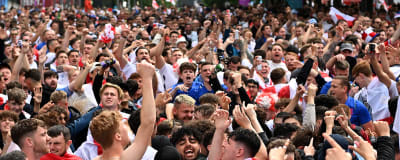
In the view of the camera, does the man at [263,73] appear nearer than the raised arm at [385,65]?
No

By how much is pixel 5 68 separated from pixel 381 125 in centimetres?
701

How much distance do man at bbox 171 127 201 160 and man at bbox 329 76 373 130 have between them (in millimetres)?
2730

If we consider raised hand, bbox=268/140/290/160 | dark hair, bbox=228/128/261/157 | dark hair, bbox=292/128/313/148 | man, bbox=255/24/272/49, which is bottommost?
man, bbox=255/24/272/49

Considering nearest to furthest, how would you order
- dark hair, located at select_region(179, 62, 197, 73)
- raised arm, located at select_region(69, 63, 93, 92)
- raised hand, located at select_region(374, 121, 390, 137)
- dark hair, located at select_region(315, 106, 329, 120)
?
raised hand, located at select_region(374, 121, 390, 137) → dark hair, located at select_region(315, 106, 329, 120) → raised arm, located at select_region(69, 63, 93, 92) → dark hair, located at select_region(179, 62, 197, 73)

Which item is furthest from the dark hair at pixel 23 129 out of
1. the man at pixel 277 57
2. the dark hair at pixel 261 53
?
the dark hair at pixel 261 53

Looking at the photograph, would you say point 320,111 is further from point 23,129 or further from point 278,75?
point 23,129

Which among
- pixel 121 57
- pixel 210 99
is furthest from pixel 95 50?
pixel 210 99

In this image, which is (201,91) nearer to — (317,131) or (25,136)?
(317,131)

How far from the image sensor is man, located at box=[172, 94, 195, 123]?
26.7 feet

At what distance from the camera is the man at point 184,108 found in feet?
26.7

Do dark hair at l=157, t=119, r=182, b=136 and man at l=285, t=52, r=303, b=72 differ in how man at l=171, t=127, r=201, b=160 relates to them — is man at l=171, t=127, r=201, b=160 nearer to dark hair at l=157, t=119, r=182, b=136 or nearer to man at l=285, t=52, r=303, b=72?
dark hair at l=157, t=119, r=182, b=136

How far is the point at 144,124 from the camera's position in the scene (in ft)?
18.0

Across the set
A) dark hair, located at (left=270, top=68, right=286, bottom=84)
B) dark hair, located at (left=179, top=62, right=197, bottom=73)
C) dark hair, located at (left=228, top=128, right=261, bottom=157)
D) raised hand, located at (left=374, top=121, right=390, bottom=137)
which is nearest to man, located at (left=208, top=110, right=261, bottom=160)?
dark hair, located at (left=228, top=128, right=261, bottom=157)

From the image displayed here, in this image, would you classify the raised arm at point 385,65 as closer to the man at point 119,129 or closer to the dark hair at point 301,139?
the dark hair at point 301,139
